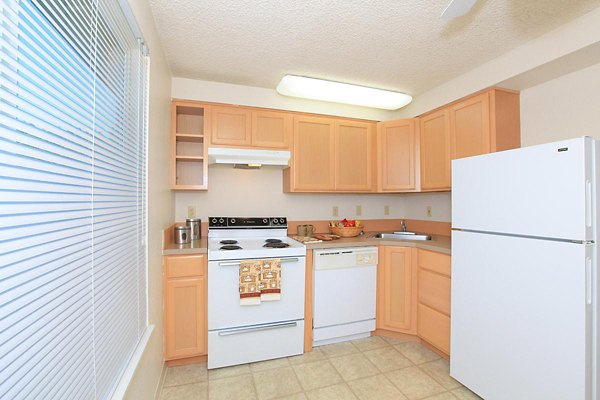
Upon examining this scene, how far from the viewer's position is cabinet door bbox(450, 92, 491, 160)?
90.0 inches

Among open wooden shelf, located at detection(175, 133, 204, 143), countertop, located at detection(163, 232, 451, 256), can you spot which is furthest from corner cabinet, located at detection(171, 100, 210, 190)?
countertop, located at detection(163, 232, 451, 256)

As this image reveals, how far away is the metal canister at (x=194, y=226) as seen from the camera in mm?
2547

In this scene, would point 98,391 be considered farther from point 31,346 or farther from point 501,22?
point 501,22

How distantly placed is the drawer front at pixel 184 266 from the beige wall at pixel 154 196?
0.39ft

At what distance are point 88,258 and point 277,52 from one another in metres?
1.92

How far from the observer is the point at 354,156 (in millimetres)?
3066

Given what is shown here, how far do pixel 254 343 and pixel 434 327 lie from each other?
4.96 ft

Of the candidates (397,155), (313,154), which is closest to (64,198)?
(313,154)

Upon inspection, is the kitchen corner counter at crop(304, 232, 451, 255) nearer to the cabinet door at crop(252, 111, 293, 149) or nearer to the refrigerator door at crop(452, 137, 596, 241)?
the refrigerator door at crop(452, 137, 596, 241)

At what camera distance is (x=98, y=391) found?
97 centimetres

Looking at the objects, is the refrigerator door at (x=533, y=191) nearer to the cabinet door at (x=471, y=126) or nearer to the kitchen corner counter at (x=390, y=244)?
the kitchen corner counter at (x=390, y=244)

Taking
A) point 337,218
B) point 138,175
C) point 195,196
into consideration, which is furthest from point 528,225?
point 195,196

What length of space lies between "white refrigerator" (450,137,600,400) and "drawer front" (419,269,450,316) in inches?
8.7

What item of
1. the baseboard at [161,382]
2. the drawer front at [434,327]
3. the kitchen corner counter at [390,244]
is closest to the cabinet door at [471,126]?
the kitchen corner counter at [390,244]
